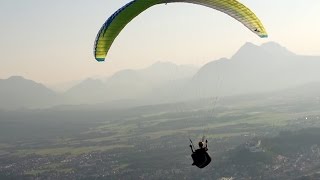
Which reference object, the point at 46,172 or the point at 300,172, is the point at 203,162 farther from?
the point at 46,172

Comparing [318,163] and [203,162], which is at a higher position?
[203,162]

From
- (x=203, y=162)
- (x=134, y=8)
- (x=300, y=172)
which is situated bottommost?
(x=300, y=172)

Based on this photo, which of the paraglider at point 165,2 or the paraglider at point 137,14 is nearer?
the paraglider at point 165,2

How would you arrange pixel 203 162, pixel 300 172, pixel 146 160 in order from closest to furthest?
pixel 203 162, pixel 300 172, pixel 146 160

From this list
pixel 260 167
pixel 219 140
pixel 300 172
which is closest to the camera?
pixel 300 172

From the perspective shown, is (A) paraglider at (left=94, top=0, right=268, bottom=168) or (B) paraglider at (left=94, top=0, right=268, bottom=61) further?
(B) paraglider at (left=94, top=0, right=268, bottom=61)

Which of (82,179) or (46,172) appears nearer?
(82,179)

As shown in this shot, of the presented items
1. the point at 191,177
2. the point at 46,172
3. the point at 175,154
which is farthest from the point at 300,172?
the point at 46,172

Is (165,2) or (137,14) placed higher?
(165,2)
